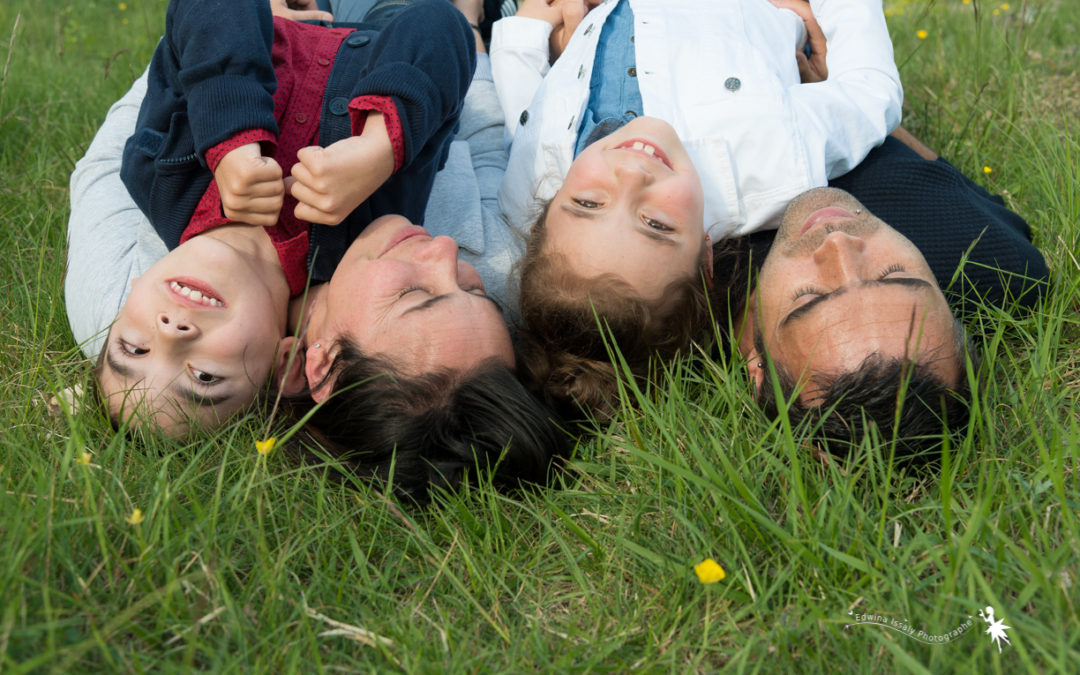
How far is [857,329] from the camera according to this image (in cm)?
196

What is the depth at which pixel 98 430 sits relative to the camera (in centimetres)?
213

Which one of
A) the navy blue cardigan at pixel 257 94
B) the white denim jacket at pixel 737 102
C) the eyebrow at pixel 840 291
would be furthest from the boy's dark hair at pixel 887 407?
the navy blue cardigan at pixel 257 94

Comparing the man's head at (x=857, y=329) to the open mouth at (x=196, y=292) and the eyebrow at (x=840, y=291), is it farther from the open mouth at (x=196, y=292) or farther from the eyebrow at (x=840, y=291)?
the open mouth at (x=196, y=292)

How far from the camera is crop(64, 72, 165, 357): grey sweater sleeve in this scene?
2488mm

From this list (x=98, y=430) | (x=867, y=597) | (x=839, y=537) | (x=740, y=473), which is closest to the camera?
(x=867, y=597)

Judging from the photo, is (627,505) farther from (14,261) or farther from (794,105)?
(14,261)

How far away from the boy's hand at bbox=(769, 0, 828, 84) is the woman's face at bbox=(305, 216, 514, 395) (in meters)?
1.76

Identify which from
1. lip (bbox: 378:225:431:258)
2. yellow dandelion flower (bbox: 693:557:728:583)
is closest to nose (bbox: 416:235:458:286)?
lip (bbox: 378:225:431:258)

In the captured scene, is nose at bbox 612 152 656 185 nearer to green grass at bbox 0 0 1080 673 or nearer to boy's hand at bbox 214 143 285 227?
green grass at bbox 0 0 1080 673

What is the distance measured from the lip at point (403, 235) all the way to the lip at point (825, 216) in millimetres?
1083

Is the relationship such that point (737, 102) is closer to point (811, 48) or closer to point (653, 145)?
point (653, 145)

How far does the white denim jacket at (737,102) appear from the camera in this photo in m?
2.62

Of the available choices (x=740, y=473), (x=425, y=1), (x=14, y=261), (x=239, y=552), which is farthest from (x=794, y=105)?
(x=14, y=261)

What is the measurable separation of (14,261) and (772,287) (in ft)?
8.04
